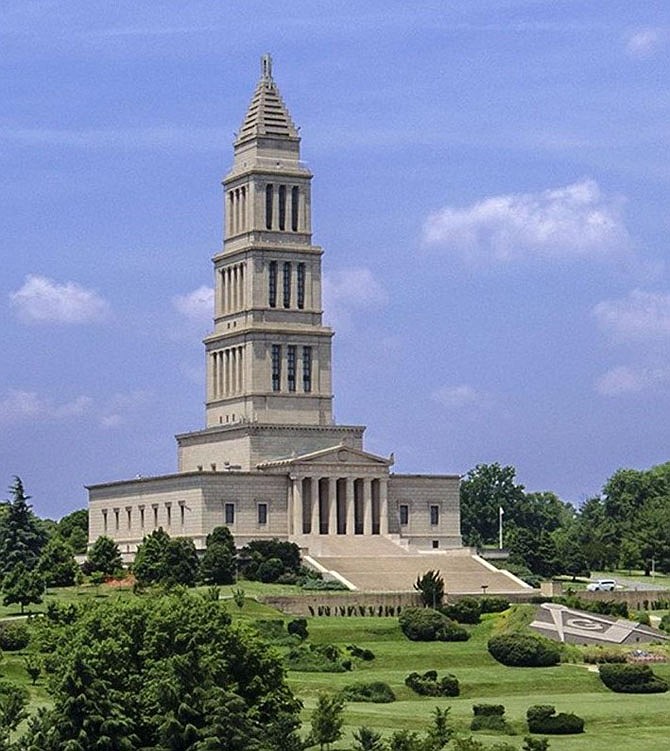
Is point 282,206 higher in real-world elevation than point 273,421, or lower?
higher

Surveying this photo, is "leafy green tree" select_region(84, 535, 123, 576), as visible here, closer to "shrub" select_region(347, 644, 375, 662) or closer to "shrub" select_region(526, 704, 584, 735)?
"shrub" select_region(347, 644, 375, 662)

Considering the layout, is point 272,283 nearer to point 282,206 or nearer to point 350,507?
point 282,206

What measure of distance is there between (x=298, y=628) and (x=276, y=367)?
35.5 metres

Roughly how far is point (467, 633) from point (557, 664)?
22.3ft

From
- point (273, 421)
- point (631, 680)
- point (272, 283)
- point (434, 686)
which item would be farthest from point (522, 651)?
point (272, 283)

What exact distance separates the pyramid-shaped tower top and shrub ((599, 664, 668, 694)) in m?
52.5

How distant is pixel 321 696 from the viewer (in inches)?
2667

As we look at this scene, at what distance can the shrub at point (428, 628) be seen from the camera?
92.1 meters

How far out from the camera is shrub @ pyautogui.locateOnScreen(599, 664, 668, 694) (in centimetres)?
8106

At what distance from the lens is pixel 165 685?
6300 cm

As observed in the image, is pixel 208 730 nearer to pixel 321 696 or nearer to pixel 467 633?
pixel 321 696

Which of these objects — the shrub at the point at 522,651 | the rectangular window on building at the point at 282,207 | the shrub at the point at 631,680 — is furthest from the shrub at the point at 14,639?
the rectangular window on building at the point at 282,207

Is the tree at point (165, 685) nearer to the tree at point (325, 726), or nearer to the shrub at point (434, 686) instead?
the tree at point (325, 726)

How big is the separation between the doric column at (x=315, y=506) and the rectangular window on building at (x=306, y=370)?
7155 millimetres
